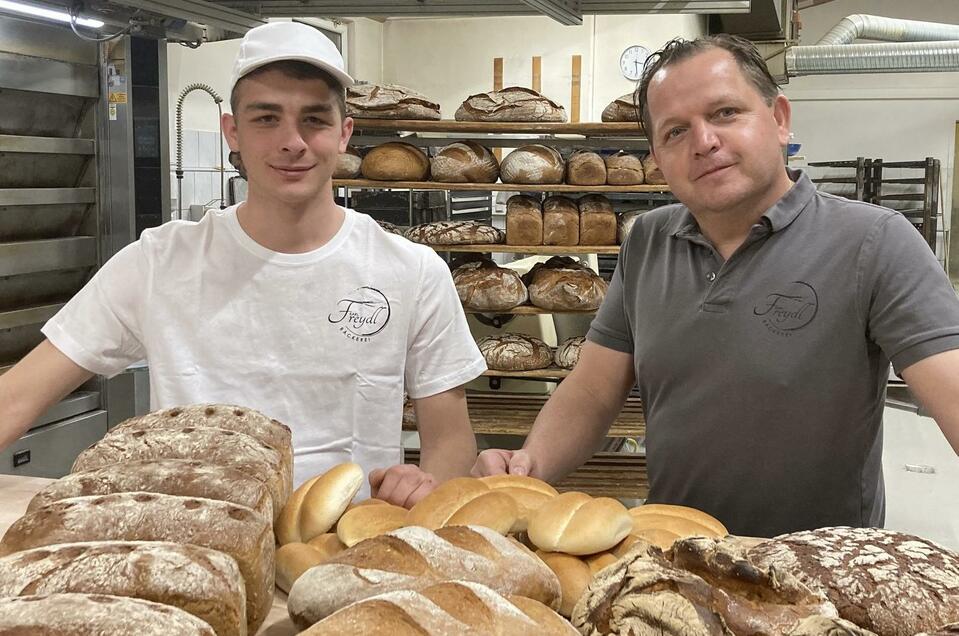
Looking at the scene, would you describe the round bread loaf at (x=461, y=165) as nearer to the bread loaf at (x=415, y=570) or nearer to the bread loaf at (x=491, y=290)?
the bread loaf at (x=491, y=290)

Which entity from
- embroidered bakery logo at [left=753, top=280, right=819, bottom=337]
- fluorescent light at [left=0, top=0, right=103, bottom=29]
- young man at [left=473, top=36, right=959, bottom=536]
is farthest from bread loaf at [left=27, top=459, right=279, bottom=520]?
fluorescent light at [left=0, top=0, right=103, bottom=29]

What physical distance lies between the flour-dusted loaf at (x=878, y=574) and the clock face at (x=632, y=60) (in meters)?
6.13

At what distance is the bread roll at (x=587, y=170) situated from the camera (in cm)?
389

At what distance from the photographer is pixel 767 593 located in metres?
0.81

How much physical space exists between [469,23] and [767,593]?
273 inches

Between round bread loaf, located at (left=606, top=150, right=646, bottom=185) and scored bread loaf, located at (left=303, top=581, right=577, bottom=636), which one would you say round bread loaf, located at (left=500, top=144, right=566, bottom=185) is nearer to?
round bread loaf, located at (left=606, top=150, right=646, bottom=185)

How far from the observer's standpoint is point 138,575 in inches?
30.5

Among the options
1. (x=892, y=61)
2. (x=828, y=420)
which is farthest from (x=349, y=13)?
(x=892, y=61)

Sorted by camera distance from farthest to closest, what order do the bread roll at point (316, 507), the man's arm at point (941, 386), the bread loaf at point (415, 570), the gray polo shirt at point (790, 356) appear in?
the gray polo shirt at point (790, 356) → the man's arm at point (941, 386) → the bread roll at point (316, 507) → the bread loaf at point (415, 570)

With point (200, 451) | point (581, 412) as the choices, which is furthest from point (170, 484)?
point (581, 412)

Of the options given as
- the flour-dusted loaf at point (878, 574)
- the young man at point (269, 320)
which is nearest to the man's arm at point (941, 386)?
the flour-dusted loaf at point (878, 574)

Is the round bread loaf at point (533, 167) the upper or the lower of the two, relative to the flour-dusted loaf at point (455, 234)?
upper

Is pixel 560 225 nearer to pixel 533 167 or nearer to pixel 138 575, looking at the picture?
pixel 533 167

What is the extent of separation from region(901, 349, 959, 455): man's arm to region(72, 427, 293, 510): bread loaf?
1005mm
